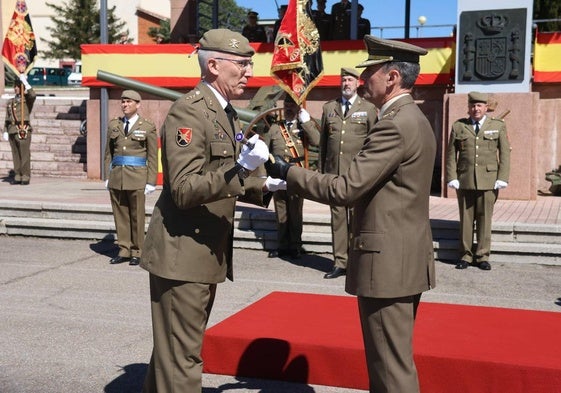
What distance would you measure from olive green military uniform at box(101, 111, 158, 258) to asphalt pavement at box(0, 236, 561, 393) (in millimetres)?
446

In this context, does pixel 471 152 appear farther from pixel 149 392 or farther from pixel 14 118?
pixel 14 118

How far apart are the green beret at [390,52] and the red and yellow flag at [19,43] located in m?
14.6

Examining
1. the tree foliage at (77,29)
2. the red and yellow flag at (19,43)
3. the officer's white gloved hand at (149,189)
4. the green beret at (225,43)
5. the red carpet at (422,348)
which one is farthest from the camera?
the tree foliage at (77,29)

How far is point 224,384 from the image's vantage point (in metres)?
5.18

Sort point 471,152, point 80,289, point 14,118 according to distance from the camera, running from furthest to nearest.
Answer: point 14,118 → point 471,152 → point 80,289

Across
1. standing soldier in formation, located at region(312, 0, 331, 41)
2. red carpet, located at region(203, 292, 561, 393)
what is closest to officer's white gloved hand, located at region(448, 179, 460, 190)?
red carpet, located at region(203, 292, 561, 393)

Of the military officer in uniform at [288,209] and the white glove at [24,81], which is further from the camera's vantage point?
the white glove at [24,81]

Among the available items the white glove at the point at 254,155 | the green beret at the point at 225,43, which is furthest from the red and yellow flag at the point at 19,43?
the white glove at the point at 254,155

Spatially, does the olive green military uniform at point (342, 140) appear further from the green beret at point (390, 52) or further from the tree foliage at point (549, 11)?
the tree foliage at point (549, 11)

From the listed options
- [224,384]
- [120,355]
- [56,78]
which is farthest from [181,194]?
[56,78]

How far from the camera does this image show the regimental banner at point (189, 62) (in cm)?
1427

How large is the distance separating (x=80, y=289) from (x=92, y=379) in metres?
3.00

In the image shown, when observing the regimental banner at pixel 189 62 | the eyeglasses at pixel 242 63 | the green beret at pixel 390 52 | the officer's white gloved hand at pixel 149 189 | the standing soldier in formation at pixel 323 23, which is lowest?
the officer's white gloved hand at pixel 149 189

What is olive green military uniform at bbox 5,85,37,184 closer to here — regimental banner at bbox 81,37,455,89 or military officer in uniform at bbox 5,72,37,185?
military officer in uniform at bbox 5,72,37,185
